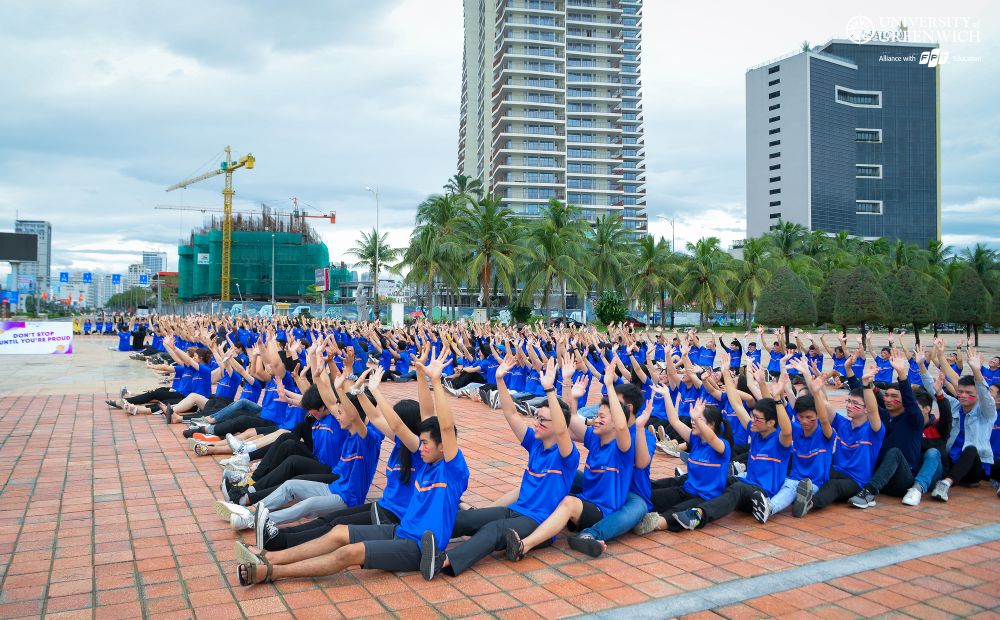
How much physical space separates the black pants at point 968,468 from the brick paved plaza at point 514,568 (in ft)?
0.50

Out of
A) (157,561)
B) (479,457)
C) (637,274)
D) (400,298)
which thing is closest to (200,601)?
(157,561)

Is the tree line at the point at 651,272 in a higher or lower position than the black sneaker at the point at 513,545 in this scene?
higher

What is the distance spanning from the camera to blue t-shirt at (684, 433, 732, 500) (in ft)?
18.7

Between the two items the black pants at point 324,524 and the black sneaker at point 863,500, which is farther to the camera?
the black sneaker at point 863,500

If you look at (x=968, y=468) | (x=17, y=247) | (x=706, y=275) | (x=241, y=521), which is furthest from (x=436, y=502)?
(x=706, y=275)

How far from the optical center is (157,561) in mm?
4691

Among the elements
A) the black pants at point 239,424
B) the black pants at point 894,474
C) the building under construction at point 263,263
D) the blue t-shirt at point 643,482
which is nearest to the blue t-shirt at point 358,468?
the blue t-shirt at point 643,482

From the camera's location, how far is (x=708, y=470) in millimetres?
5723

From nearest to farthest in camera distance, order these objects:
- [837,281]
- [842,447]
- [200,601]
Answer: [200,601], [842,447], [837,281]

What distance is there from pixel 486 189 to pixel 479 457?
3016 inches

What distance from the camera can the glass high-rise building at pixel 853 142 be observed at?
99625 mm

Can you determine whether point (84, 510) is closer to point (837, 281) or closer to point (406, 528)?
point (406, 528)

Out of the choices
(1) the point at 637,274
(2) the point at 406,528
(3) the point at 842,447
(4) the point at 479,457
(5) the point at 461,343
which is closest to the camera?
(2) the point at 406,528

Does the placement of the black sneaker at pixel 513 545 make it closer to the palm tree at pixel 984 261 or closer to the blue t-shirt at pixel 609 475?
the blue t-shirt at pixel 609 475
